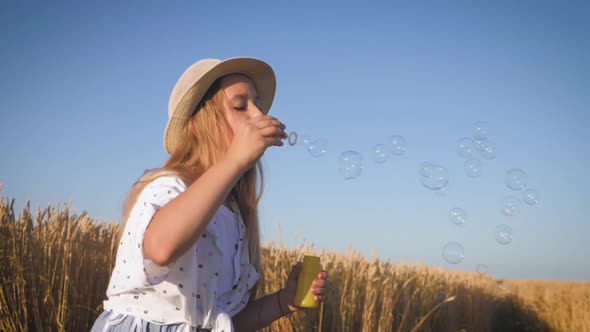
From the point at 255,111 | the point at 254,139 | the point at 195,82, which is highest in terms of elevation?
the point at 195,82

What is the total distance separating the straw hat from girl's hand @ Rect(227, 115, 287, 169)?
62 centimetres

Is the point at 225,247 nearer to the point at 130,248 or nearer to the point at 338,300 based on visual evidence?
the point at 130,248

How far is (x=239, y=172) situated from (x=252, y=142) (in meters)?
0.12

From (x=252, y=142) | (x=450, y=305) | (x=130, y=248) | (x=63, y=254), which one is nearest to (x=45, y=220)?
(x=63, y=254)

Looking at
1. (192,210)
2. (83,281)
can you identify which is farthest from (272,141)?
(83,281)

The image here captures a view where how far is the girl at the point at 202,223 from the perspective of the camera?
1501mm

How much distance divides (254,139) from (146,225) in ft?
1.41

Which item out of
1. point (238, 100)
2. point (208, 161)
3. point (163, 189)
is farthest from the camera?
point (238, 100)

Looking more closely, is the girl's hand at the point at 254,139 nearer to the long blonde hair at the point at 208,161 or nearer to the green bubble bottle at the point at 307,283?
the long blonde hair at the point at 208,161

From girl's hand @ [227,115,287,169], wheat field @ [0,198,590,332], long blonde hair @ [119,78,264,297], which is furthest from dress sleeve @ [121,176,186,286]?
wheat field @ [0,198,590,332]

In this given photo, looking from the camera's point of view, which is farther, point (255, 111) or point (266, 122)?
point (255, 111)

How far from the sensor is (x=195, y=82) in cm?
215

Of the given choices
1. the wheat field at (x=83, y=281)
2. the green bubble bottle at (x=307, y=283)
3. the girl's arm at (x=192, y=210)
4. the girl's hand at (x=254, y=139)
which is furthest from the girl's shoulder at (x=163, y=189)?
the wheat field at (x=83, y=281)

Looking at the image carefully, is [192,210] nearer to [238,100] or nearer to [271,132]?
[271,132]
